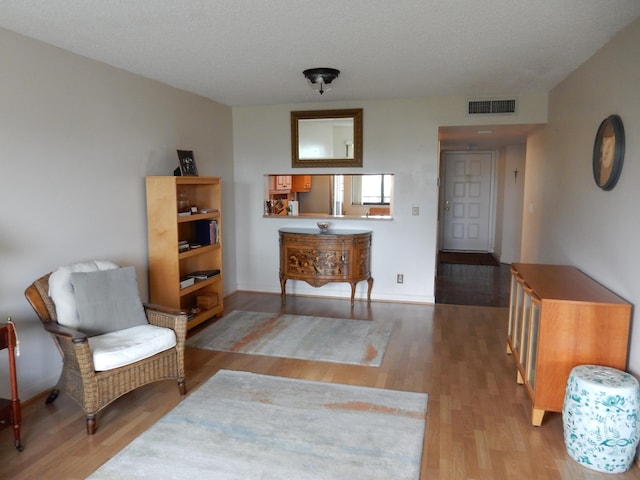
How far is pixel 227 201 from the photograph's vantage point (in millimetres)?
5676

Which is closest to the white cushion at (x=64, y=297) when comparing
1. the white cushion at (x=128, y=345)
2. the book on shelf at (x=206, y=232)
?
the white cushion at (x=128, y=345)

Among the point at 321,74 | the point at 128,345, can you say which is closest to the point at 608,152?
the point at 321,74

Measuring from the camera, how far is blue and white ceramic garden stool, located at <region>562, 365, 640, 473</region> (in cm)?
215

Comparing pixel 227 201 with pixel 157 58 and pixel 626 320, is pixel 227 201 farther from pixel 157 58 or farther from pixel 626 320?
pixel 626 320

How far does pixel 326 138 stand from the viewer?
546 cm

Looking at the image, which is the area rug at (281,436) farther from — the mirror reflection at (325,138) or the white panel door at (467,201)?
the white panel door at (467,201)

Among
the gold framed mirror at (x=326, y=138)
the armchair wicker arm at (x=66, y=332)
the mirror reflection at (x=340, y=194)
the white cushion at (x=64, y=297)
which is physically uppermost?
the gold framed mirror at (x=326, y=138)

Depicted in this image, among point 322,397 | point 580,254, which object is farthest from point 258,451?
point 580,254

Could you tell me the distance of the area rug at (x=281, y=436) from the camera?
223 cm

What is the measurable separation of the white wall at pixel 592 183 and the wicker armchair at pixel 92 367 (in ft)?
8.64

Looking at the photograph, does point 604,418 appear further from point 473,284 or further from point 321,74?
point 473,284

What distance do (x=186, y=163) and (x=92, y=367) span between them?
2.27 m

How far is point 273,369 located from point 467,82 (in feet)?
9.91

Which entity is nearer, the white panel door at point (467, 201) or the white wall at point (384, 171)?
the white wall at point (384, 171)
